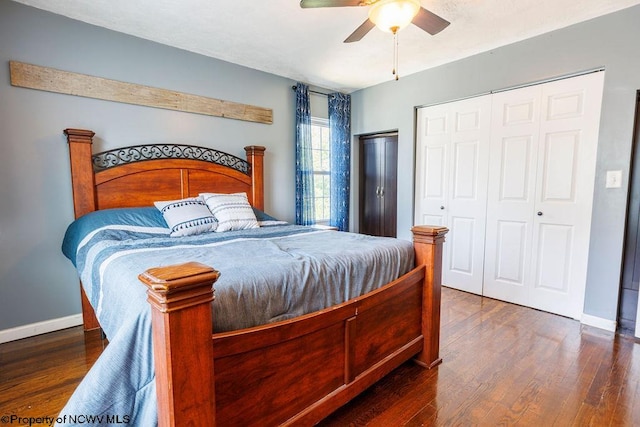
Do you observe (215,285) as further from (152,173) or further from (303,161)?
(303,161)

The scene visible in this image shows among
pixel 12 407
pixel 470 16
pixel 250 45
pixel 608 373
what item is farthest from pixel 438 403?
pixel 250 45

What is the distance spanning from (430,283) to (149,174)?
2.50 m

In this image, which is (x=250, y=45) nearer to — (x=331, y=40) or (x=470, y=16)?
(x=331, y=40)

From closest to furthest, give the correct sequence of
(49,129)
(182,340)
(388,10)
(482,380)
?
(182,340) → (388,10) → (482,380) → (49,129)

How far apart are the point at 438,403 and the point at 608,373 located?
1.17m

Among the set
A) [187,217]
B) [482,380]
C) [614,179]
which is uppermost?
[614,179]

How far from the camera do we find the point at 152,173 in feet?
9.32

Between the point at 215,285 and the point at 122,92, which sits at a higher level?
the point at 122,92

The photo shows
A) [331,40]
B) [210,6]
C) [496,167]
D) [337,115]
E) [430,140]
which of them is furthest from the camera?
[337,115]

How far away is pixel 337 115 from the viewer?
4.27m

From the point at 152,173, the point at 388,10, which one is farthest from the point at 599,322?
the point at 152,173

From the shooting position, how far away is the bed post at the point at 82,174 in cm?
244

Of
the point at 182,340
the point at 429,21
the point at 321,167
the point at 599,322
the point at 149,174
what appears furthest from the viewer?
the point at 321,167

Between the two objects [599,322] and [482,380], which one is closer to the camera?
[482,380]
